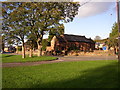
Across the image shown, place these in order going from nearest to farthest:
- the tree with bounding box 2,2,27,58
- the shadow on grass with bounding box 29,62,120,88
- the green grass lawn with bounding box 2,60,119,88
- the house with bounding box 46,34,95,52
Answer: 1. the shadow on grass with bounding box 29,62,120,88
2. the green grass lawn with bounding box 2,60,119,88
3. the tree with bounding box 2,2,27,58
4. the house with bounding box 46,34,95,52

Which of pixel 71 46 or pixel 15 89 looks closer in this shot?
pixel 15 89

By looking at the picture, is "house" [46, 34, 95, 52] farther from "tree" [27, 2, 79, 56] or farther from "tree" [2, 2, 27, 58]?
"tree" [2, 2, 27, 58]

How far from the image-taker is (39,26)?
26.5m

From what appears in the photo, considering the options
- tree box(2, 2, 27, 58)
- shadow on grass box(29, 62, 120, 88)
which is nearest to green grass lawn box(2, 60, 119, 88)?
shadow on grass box(29, 62, 120, 88)

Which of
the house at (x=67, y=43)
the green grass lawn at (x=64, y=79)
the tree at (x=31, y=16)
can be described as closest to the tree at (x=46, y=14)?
the tree at (x=31, y=16)

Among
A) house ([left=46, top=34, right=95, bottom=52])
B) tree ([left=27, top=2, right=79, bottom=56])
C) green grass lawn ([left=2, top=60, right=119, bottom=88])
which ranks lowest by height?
green grass lawn ([left=2, top=60, right=119, bottom=88])

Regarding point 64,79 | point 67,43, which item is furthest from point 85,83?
point 67,43

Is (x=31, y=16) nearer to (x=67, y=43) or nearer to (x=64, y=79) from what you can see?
(x=64, y=79)

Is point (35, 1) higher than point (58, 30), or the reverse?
point (35, 1)

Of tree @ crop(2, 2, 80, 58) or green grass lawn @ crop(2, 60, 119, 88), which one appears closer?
green grass lawn @ crop(2, 60, 119, 88)

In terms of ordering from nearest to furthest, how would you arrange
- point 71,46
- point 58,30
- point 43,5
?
point 43,5, point 58,30, point 71,46

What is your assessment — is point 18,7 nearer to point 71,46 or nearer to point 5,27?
point 5,27

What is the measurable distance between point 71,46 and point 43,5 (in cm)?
3780

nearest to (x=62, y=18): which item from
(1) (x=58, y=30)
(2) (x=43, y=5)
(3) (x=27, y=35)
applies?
(1) (x=58, y=30)
